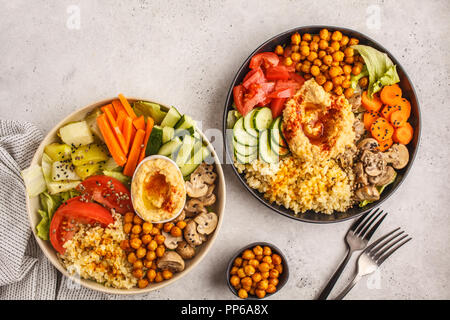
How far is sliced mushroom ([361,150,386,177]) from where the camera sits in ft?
10.0

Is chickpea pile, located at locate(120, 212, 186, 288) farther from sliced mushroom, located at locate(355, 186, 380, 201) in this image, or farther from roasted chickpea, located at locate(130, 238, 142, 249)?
sliced mushroom, located at locate(355, 186, 380, 201)

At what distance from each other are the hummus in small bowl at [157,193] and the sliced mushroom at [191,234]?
0.19 meters

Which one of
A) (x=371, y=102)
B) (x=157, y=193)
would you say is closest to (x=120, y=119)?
(x=157, y=193)

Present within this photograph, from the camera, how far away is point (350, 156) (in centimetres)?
315

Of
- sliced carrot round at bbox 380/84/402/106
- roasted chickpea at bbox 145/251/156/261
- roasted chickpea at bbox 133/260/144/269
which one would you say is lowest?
roasted chickpea at bbox 133/260/144/269

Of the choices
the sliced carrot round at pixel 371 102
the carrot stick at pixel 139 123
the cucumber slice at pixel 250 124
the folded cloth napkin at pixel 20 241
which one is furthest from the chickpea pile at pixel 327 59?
the folded cloth napkin at pixel 20 241

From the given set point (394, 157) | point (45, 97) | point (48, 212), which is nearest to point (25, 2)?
point (45, 97)

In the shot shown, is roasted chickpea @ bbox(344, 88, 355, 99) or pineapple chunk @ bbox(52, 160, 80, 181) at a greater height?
roasted chickpea @ bbox(344, 88, 355, 99)

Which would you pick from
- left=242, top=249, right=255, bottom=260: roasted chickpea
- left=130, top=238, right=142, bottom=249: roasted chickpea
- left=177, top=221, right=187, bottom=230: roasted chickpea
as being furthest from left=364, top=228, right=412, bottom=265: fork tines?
left=130, top=238, right=142, bottom=249: roasted chickpea

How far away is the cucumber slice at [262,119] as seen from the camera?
3.04m

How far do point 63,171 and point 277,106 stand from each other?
1755 mm

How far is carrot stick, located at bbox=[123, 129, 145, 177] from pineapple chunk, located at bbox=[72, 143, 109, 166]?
213mm

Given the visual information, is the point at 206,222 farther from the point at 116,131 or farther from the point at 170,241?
the point at 116,131
